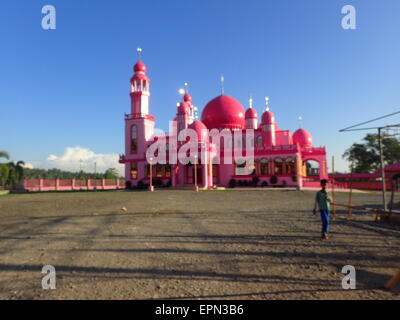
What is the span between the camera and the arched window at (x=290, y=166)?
30.1m

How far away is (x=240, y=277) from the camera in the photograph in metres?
3.95

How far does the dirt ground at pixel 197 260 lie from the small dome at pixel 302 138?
3123 cm

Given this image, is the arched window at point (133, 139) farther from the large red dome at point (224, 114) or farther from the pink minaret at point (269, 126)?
the pink minaret at point (269, 126)

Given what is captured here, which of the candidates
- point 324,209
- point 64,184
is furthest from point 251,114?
point 324,209

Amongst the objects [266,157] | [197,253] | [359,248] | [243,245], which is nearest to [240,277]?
[197,253]

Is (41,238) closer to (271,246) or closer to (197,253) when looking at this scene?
(197,253)

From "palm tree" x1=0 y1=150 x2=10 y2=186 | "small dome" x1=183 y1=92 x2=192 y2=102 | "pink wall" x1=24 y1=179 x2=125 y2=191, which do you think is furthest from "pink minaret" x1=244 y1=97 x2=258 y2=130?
"palm tree" x1=0 y1=150 x2=10 y2=186

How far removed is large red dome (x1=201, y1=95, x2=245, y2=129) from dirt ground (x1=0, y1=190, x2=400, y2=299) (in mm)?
27765

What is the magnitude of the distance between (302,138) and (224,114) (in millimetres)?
12245

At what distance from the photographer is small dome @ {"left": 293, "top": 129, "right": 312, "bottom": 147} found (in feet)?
124

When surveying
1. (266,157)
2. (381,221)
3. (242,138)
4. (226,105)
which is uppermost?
(226,105)

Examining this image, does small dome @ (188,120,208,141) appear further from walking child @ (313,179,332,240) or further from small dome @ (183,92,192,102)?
walking child @ (313,179,332,240)

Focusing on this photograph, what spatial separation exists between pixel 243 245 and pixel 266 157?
26641mm
